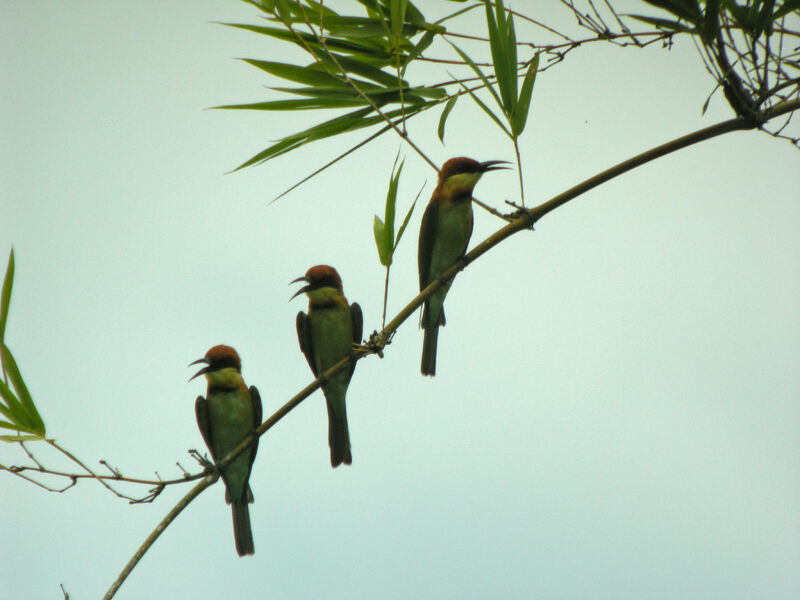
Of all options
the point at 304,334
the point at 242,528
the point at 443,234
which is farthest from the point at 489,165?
the point at 242,528

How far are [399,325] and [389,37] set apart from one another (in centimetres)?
84

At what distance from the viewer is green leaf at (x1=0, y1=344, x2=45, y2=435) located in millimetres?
2355

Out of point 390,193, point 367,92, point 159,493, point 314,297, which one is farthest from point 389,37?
point 314,297

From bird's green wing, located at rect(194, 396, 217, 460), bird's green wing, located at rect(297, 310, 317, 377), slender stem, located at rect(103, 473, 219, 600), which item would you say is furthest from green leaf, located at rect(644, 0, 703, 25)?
bird's green wing, located at rect(194, 396, 217, 460)

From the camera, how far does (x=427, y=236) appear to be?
4.26 meters

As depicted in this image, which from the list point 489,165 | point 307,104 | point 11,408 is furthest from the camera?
point 489,165

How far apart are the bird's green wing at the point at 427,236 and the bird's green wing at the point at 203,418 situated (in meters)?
1.31

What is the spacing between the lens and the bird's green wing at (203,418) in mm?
4238

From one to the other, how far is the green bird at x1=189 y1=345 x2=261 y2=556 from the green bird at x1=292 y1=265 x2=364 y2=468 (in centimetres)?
39

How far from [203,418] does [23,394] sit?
1911 mm

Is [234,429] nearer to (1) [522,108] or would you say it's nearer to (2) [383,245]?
(2) [383,245]

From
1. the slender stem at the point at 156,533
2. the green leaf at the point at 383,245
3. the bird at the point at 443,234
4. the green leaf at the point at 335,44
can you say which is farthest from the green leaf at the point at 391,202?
the bird at the point at 443,234

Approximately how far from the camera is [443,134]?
2.55m

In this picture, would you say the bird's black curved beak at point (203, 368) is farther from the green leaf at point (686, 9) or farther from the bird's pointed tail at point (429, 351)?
the green leaf at point (686, 9)
